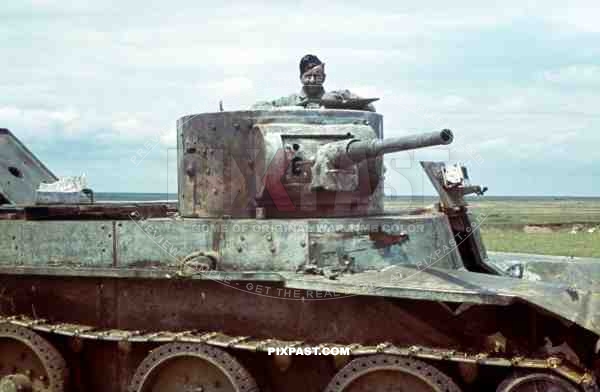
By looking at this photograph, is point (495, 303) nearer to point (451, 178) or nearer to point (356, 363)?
point (356, 363)

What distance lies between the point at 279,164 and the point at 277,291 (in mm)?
1513

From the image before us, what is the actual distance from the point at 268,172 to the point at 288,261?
1186 millimetres

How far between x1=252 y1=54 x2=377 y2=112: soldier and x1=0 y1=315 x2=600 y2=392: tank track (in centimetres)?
331

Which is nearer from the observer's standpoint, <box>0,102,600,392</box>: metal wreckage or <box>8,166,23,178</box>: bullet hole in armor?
<box>0,102,600,392</box>: metal wreckage

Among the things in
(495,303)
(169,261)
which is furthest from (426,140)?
(169,261)

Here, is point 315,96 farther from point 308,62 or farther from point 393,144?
point 393,144

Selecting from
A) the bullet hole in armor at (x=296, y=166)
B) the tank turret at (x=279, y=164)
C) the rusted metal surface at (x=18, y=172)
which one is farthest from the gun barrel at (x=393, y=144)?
the rusted metal surface at (x=18, y=172)

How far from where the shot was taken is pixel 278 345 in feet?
27.0

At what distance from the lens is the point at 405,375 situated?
7.87 meters

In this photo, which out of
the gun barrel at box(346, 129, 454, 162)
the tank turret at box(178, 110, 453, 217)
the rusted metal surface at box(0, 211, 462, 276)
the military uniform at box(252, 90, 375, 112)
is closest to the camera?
the gun barrel at box(346, 129, 454, 162)

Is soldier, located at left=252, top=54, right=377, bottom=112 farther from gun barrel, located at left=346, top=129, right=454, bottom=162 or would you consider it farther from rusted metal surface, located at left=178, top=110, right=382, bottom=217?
gun barrel, located at left=346, top=129, right=454, bottom=162

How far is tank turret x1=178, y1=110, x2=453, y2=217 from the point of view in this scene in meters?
9.02

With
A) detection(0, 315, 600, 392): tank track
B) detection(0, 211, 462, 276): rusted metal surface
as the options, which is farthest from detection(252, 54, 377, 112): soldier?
detection(0, 315, 600, 392): tank track

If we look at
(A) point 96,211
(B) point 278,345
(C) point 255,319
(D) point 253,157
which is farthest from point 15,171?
(B) point 278,345
